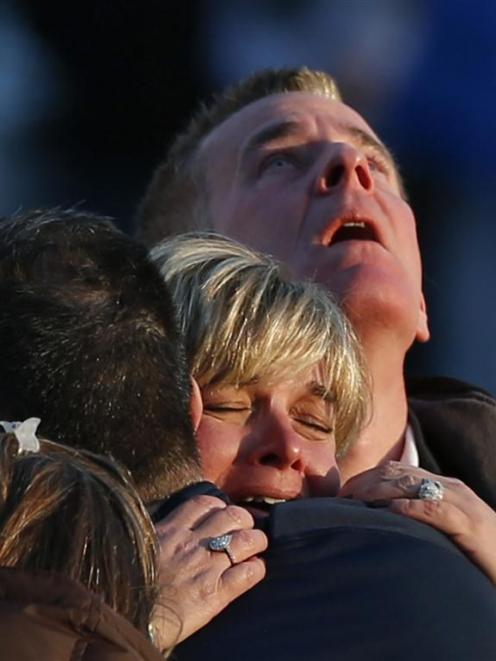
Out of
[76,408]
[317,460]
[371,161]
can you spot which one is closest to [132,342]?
[76,408]

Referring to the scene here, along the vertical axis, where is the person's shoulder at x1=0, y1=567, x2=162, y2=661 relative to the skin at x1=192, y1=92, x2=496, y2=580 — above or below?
above

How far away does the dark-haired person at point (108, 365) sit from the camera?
5.10ft

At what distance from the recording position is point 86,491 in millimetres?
1271

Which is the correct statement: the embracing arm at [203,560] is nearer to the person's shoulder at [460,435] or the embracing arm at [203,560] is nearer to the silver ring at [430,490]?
the silver ring at [430,490]

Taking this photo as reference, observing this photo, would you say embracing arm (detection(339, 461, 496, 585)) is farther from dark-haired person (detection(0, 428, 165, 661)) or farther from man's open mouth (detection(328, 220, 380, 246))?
man's open mouth (detection(328, 220, 380, 246))

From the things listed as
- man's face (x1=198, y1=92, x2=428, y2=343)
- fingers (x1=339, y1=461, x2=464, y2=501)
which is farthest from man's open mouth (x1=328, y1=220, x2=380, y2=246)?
fingers (x1=339, y1=461, x2=464, y2=501)

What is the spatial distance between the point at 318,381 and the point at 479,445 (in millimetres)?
848

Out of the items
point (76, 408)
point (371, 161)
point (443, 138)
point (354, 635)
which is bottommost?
point (443, 138)

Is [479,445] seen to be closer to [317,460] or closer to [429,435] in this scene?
[429,435]

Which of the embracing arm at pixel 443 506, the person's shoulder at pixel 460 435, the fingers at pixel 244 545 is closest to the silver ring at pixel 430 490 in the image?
the embracing arm at pixel 443 506

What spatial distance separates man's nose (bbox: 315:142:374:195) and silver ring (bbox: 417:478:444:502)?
1241mm

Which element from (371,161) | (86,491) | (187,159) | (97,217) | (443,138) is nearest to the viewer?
(86,491)

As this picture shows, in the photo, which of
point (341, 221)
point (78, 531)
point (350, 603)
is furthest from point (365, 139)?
point (78, 531)

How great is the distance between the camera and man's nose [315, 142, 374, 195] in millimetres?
3139
